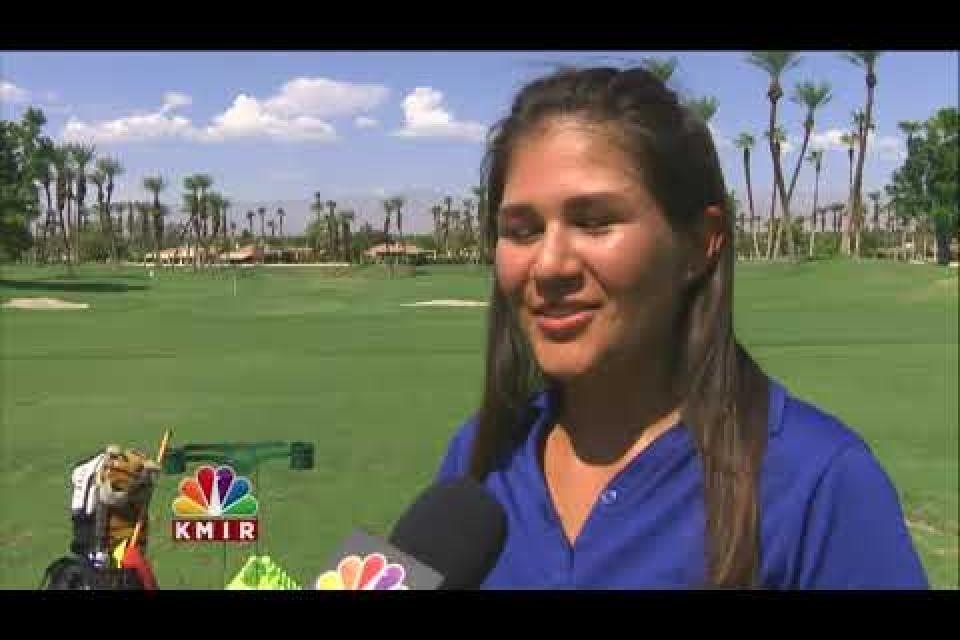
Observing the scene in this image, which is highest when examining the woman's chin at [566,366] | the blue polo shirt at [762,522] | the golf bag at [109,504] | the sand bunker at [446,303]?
the woman's chin at [566,366]

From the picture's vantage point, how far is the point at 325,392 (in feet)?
46.0

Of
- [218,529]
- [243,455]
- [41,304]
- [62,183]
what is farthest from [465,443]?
[62,183]

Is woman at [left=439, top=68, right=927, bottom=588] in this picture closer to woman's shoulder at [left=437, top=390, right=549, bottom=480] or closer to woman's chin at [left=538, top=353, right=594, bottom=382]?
woman's chin at [left=538, top=353, right=594, bottom=382]

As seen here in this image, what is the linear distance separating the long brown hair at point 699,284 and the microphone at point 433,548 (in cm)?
38

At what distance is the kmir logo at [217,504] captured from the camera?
10.8 ft

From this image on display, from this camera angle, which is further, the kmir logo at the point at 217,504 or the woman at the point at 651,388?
the kmir logo at the point at 217,504

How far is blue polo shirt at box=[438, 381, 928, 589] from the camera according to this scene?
1467mm

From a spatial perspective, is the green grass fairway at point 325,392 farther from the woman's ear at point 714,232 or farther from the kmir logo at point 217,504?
the kmir logo at point 217,504

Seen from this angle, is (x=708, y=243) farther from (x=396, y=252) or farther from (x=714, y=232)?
(x=396, y=252)

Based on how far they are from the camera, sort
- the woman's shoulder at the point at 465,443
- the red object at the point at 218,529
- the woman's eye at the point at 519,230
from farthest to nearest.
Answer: the red object at the point at 218,529 → the woman's shoulder at the point at 465,443 → the woman's eye at the point at 519,230

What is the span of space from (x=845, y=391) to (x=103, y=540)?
1210 centimetres

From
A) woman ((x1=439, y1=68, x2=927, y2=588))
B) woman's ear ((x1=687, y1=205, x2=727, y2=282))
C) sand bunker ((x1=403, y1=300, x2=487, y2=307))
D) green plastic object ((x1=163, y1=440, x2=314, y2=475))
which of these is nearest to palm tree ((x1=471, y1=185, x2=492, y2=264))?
woman ((x1=439, y1=68, x2=927, y2=588))

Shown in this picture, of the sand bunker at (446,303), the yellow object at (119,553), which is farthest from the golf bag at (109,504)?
the sand bunker at (446,303)
